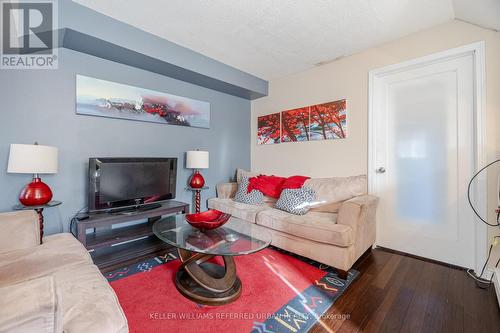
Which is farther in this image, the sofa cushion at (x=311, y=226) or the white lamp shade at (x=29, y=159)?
the sofa cushion at (x=311, y=226)

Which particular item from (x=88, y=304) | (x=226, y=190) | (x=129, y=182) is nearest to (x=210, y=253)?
(x=88, y=304)

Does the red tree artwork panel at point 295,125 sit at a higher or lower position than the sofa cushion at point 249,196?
higher

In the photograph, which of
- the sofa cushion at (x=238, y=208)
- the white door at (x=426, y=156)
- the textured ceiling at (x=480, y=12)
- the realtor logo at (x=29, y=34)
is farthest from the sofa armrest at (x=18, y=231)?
the textured ceiling at (x=480, y=12)

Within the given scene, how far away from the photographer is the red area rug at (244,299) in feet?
4.31

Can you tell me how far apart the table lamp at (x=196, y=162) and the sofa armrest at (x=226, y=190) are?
0.46 metres

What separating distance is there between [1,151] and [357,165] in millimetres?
3578

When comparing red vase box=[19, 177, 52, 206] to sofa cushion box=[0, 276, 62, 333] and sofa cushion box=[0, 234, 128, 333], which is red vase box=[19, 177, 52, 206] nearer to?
sofa cushion box=[0, 234, 128, 333]

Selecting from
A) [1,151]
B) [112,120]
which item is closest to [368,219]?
[112,120]

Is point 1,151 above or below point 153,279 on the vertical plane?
above

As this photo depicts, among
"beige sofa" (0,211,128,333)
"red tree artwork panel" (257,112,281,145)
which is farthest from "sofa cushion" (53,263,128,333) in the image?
"red tree artwork panel" (257,112,281,145)

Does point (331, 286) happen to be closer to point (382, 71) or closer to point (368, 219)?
point (368, 219)

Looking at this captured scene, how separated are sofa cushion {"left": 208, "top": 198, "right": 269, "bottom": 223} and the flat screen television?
0.62 meters

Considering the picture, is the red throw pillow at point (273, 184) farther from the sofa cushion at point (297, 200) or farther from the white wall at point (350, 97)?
the white wall at point (350, 97)

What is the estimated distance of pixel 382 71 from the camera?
2422mm
